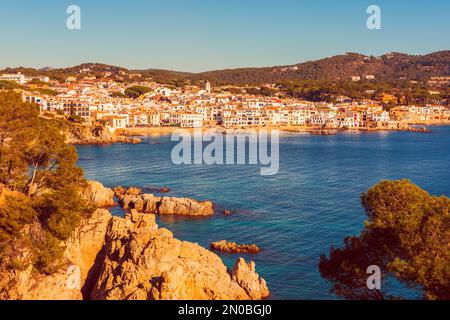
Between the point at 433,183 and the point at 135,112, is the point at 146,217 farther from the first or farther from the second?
the point at 135,112

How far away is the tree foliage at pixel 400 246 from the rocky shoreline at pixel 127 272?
9.60 ft

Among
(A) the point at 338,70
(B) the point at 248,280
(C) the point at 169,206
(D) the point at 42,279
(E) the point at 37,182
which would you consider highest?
(A) the point at 338,70

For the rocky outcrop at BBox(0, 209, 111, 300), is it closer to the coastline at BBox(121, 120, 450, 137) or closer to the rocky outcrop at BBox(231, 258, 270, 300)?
the rocky outcrop at BBox(231, 258, 270, 300)

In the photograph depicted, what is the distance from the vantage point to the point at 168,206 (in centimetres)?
2267

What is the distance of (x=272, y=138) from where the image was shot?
61.5 meters

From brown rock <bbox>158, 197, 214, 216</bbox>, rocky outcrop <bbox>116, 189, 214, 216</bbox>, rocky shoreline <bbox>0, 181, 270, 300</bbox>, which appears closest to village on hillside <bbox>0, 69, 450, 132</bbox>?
rocky outcrop <bbox>116, 189, 214, 216</bbox>

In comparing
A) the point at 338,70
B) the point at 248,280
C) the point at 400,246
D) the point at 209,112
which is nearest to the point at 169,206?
the point at 248,280

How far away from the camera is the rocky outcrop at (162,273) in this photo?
422 inches

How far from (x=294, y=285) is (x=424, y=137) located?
55.4 m

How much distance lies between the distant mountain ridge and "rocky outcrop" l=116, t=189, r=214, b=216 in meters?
134

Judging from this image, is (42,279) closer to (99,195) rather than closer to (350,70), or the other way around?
(99,195)

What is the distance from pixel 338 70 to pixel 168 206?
539 feet

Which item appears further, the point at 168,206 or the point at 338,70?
the point at 338,70
